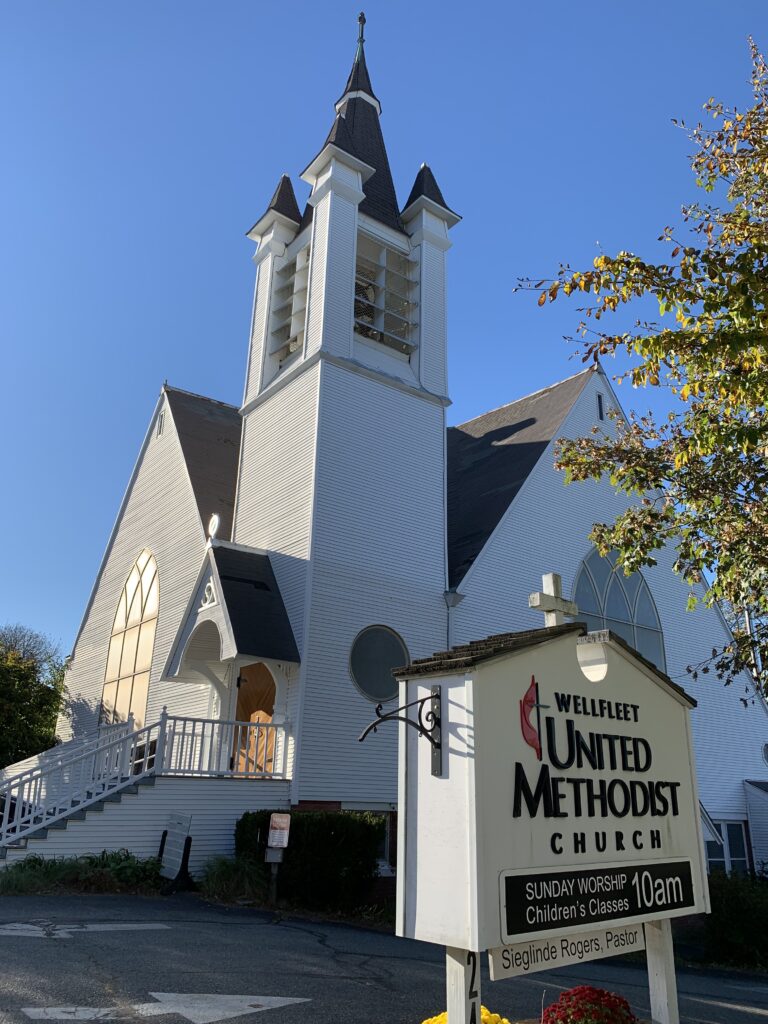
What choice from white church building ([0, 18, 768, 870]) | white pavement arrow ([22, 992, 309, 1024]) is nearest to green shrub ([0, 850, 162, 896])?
white church building ([0, 18, 768, 870])

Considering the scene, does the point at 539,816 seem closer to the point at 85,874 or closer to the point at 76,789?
the point at 85,874

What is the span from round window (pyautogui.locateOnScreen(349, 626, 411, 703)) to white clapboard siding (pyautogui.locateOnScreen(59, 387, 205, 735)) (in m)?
4.94

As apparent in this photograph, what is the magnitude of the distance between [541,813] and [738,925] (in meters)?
9.62

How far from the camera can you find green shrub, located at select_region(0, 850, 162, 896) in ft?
36.4

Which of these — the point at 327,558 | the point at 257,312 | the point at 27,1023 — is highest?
the point at 257,312

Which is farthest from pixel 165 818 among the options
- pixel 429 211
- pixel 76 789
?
pixel 429 211

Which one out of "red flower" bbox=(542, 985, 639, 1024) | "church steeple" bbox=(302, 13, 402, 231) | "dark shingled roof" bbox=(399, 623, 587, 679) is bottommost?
"red flower" bbox=(542, 985, 639, 1024)

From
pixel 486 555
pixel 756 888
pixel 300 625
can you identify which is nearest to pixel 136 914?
pixel 300 625

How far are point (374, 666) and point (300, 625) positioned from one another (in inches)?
69.7

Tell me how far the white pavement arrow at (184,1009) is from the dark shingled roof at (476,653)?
2.88m

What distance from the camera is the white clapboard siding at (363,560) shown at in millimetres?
15297

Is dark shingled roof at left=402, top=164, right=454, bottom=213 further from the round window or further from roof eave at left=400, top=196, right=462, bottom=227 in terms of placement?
the round window

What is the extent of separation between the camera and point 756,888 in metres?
12.2

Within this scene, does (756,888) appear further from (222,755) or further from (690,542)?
(222,755)
